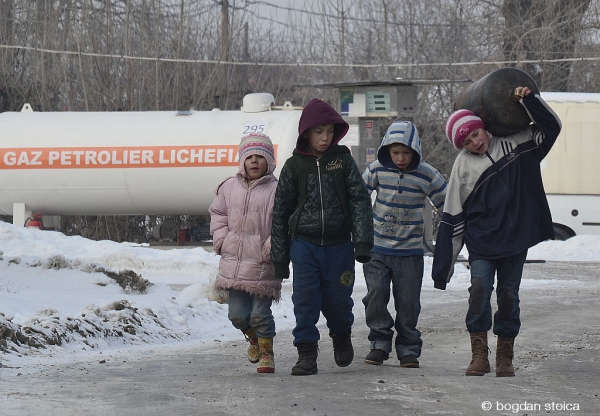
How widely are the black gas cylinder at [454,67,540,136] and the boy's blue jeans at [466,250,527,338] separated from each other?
837 mm

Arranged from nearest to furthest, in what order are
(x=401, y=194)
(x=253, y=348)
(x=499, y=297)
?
(x=499, y=297) < (x=253, y=348) < (x=401, y=194)

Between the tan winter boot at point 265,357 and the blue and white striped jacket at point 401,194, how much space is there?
1.08 meters

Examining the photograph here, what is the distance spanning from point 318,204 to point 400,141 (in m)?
0.90

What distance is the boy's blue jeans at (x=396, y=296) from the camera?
773 cm

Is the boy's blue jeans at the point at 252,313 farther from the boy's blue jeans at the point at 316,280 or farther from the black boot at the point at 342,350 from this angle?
the black boot at the point at 342,350

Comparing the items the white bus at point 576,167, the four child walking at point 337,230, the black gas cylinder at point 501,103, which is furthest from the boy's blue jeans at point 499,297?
the white bus at point 576,167

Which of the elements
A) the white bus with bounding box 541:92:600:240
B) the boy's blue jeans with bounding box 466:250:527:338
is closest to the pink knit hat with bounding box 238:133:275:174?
the boy's blue jeans with bounding box 466:250:527:338

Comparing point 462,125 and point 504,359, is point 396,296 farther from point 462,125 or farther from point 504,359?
point 462,125

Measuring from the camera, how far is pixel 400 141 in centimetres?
767

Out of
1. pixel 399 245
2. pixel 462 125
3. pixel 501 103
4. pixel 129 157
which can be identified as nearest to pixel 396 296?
pixel 399 245

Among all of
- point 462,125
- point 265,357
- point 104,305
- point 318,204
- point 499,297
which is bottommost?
point 104,305

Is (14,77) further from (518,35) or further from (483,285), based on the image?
(483,285)

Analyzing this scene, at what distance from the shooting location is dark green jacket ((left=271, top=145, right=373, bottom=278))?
7105mm

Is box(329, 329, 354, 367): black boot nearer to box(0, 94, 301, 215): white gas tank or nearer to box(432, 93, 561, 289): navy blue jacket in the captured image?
box(432, 93, 561, 289): navy blue jacket
